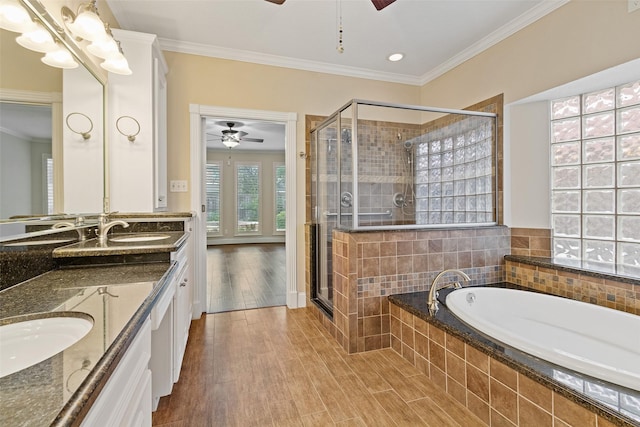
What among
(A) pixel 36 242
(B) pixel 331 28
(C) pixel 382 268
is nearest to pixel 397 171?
(C) pixel 382 268

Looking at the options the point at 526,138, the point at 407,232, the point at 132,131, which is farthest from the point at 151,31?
the point at 526,138

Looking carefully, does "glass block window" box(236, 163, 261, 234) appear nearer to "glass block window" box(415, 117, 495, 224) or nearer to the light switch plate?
the light switch plate

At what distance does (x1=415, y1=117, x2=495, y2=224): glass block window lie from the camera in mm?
2758

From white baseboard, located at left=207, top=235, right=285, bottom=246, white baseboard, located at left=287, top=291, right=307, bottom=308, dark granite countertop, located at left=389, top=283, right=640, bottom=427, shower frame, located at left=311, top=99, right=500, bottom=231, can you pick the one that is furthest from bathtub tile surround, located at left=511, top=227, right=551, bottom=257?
white baseboard, located at left=207, top=235, right=285, bottom=246

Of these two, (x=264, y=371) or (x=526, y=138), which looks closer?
(x=264, y=371)

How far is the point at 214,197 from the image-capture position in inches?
299

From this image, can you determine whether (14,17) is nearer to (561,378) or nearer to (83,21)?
(83,21)

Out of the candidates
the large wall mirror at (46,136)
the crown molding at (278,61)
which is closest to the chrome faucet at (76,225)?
the large wall mirror at (46,136)

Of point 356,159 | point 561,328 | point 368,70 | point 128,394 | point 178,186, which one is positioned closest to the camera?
point 128,394

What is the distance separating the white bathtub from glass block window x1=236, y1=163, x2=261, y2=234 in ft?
21.2

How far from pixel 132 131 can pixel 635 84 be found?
3.63m

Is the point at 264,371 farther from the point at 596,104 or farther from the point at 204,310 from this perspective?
the point at 596,104

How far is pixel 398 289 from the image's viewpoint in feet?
7.59

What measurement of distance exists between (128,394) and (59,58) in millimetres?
1638
